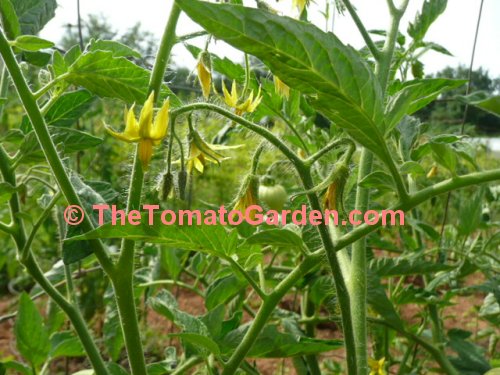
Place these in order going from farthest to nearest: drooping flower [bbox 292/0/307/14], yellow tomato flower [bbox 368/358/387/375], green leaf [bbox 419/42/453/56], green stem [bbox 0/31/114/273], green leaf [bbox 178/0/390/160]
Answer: yellow tomato flower [bbox 368/358/387/375] → green leaf [bbox 419/42/453/56] → drooping flower [bbox 292/0/307/14] → green stem [bbox 0/31/114/273] → green leaf [bbox 178/0/390/160]

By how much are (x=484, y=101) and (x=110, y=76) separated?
1.34ft

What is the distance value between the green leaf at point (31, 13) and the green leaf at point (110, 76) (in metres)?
0.20

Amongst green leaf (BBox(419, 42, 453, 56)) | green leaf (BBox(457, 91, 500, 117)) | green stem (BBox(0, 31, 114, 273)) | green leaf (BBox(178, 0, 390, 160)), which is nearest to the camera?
green leaf (BBox(178, 0, 390, 160))

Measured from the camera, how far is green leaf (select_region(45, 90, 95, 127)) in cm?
82

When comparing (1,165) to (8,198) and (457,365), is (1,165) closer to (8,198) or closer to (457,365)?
(8,198)

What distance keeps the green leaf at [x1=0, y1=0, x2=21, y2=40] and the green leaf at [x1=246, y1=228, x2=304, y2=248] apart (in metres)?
0.41

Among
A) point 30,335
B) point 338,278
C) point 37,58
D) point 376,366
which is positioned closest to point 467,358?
point 376,366

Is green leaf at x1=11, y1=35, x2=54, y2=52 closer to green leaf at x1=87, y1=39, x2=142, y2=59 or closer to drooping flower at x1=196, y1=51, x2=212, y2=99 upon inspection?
green leaf at x1=87, y1=39, x2=142, y2=59

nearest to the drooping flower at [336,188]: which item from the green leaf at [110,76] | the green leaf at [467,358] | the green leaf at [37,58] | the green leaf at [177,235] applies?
the green leaf at [177,235]

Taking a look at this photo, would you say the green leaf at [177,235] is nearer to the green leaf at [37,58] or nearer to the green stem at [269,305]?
the green stem at [269,305]

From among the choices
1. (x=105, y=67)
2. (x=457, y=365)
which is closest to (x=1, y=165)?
(x=105, y=67)

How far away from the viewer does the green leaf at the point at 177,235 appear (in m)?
0.52

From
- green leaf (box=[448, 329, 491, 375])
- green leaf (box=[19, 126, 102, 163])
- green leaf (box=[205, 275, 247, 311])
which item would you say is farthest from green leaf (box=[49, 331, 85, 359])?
green leaf (box=[448, 329, 491, 375])

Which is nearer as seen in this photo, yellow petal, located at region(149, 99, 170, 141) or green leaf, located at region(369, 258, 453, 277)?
yellow petal, located at region(149, 99, 170, 141)
